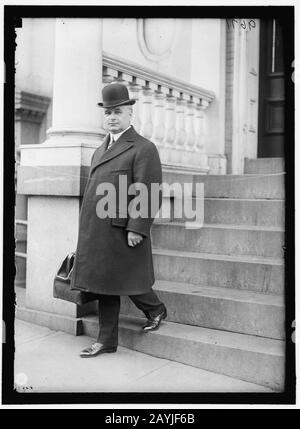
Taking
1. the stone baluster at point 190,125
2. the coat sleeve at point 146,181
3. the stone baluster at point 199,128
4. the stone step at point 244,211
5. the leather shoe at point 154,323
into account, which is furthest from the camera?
the stone baluster at point 199,128

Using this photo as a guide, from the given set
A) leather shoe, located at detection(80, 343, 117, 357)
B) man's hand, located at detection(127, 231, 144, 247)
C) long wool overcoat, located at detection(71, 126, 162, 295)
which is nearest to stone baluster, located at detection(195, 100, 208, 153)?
long wool overcoat, located at detection(71, 126, 162, 295)

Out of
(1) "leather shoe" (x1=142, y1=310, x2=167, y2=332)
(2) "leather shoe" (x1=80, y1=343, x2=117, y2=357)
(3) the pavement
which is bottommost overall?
(3) the pavement

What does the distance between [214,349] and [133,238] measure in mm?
1002

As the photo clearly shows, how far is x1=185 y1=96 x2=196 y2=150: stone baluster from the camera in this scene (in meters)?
6.48

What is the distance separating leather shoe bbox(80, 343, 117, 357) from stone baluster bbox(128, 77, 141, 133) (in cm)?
262

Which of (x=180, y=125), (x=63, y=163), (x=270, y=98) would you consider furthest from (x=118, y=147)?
(x=270, y=98)

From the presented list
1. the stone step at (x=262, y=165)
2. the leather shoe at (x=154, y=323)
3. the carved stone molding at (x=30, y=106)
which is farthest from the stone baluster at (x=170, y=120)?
the leather shoe at (x=154, y=323)

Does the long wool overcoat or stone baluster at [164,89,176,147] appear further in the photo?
stone baluster at [164,89,176,147]

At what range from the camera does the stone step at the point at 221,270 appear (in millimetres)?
4230

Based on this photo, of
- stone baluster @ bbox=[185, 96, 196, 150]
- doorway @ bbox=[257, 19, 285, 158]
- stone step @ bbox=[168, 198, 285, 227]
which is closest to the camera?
stone step @ bbox=[168, 198, 285, 227]

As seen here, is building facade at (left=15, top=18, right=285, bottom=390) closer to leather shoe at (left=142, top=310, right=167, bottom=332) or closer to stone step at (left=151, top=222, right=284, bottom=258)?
stone step at (left=151, top=222, right=284, bottom=258)

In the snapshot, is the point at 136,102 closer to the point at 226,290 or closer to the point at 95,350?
the point at 226,290

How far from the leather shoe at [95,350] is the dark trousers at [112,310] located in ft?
0.10

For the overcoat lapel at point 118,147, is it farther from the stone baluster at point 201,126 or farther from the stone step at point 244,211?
the stone baluster at point 201,126
